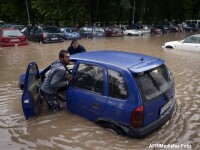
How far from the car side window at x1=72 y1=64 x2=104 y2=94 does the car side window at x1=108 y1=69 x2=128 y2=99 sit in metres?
0.17

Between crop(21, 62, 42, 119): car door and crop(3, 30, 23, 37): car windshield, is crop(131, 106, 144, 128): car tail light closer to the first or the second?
crop(21, 62, 42, 119): car door

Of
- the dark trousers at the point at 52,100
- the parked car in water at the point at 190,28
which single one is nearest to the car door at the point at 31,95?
the dark trousers at the point at 52,100

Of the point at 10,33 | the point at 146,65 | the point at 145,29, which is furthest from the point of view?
the point at 145,29

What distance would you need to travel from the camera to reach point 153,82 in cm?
472

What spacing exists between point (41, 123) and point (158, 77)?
2498mm

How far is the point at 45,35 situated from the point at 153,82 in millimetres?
17685

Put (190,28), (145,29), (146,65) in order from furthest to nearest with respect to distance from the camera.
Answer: (190,28) < (145,29) < (146,65)

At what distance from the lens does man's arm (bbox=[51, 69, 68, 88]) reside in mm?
5309

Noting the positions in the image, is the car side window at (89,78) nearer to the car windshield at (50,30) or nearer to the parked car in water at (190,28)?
the car windshield at (50,30)

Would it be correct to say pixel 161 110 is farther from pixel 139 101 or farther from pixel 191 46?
pixel 191 46

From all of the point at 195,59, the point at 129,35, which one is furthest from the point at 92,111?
the point at 129,35

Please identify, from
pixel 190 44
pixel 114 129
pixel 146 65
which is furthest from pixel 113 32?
pixel 114 129

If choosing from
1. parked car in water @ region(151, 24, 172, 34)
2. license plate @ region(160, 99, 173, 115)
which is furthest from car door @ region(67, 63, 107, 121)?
parked car in water @ region(151, 24, 172, 34)

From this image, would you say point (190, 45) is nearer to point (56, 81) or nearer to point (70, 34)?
point (70, 34)
